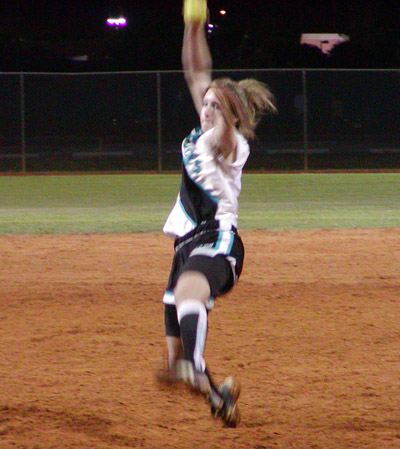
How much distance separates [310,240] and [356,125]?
1354cm

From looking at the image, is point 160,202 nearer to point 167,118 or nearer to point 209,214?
point 167,118

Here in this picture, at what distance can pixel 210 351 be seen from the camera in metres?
5.38

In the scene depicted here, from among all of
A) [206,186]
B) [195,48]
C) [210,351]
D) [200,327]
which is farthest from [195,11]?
[210,351]

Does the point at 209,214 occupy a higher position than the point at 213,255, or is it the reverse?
the point at 209,214

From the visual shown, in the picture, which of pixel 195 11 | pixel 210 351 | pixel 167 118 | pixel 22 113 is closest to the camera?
pixel 195 11

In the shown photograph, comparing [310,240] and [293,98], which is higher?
[293,98]

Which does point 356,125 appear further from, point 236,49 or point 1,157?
point 236,49

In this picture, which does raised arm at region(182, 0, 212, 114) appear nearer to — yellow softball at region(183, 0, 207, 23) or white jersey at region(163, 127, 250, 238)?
yellow softball at region(183, 0, 207, 23)

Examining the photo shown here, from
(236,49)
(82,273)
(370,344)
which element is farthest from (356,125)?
(236,49)

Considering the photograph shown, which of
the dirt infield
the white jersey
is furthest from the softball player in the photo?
the dirt infield

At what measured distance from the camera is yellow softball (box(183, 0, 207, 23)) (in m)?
4.18

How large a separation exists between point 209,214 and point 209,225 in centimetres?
5

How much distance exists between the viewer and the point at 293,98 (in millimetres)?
22172

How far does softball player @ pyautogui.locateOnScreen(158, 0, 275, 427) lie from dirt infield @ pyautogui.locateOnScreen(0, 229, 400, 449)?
370 millimetres
